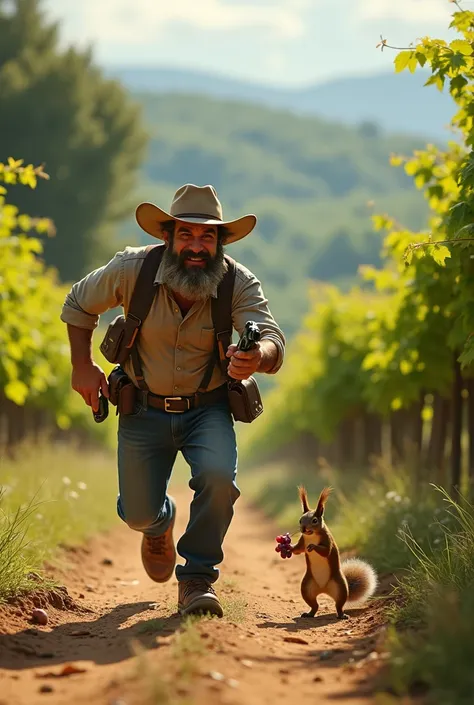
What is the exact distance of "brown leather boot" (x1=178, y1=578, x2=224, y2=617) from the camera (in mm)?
6367

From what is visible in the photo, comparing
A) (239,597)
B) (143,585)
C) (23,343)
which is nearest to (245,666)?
(239,597)

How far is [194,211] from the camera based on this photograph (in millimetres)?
6953

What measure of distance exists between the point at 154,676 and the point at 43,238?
1661 inches

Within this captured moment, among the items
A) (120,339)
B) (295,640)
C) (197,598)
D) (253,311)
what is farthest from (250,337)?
(295,640)

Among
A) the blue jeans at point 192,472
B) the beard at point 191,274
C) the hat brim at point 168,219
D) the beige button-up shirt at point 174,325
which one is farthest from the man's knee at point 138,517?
the hat brim at point 168,219

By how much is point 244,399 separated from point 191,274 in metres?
0.84

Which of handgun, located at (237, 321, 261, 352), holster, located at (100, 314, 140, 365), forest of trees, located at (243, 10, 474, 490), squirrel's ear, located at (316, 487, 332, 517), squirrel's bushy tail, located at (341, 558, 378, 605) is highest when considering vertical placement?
forest of trees, located at (243, 10, 474, 490)

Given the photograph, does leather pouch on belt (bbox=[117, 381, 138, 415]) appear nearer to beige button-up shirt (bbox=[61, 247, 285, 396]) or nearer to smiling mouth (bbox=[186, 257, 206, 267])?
beige button-up shirt (bbox=[61, 247, 285, 396])

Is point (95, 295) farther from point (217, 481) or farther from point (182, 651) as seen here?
point (182, 651)

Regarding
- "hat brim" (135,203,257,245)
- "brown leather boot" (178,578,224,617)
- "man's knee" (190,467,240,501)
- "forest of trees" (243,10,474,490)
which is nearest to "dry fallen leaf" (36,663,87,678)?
"brown leather boot" (178,578,224,617)

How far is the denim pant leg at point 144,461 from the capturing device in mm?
7082

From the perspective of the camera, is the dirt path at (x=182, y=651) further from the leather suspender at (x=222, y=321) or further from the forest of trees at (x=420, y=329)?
the forest of trees at (x=420, y=329)

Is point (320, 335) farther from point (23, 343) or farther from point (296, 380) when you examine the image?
point (23, 343)

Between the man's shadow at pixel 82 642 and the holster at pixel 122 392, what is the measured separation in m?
1.31
